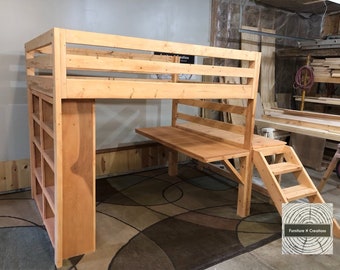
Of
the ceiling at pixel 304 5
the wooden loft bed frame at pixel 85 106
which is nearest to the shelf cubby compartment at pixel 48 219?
the wooden loft bed frame at pixel 85 106

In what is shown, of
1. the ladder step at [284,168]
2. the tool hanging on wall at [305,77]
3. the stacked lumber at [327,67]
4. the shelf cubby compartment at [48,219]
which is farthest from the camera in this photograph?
the tool hanging on wall at [305,77]

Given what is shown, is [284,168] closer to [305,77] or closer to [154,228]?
[154,228]

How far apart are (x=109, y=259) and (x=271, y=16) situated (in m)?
4.53

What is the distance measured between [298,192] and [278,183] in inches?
7.0

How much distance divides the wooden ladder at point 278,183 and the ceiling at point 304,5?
9.35ft

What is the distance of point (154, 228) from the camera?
258 cm

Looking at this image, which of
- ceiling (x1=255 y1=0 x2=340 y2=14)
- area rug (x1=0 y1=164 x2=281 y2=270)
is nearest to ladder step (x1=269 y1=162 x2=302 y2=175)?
area rug (x1=0 y1=164 x2=281 y2=270)

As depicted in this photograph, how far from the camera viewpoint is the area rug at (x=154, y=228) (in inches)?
84.0

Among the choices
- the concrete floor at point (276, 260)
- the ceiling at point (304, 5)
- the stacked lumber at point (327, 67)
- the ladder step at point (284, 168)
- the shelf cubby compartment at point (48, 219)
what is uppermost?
the ceiling at point (304, 5)

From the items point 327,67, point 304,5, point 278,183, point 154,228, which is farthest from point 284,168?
point 304,5

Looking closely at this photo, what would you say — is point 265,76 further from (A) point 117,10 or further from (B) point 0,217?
(B) point 0,217

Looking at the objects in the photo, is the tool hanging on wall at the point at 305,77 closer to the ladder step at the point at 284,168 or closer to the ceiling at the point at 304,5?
the ceiling at the point at 304,5

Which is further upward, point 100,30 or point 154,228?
point 100,30

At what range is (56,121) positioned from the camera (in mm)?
1827
